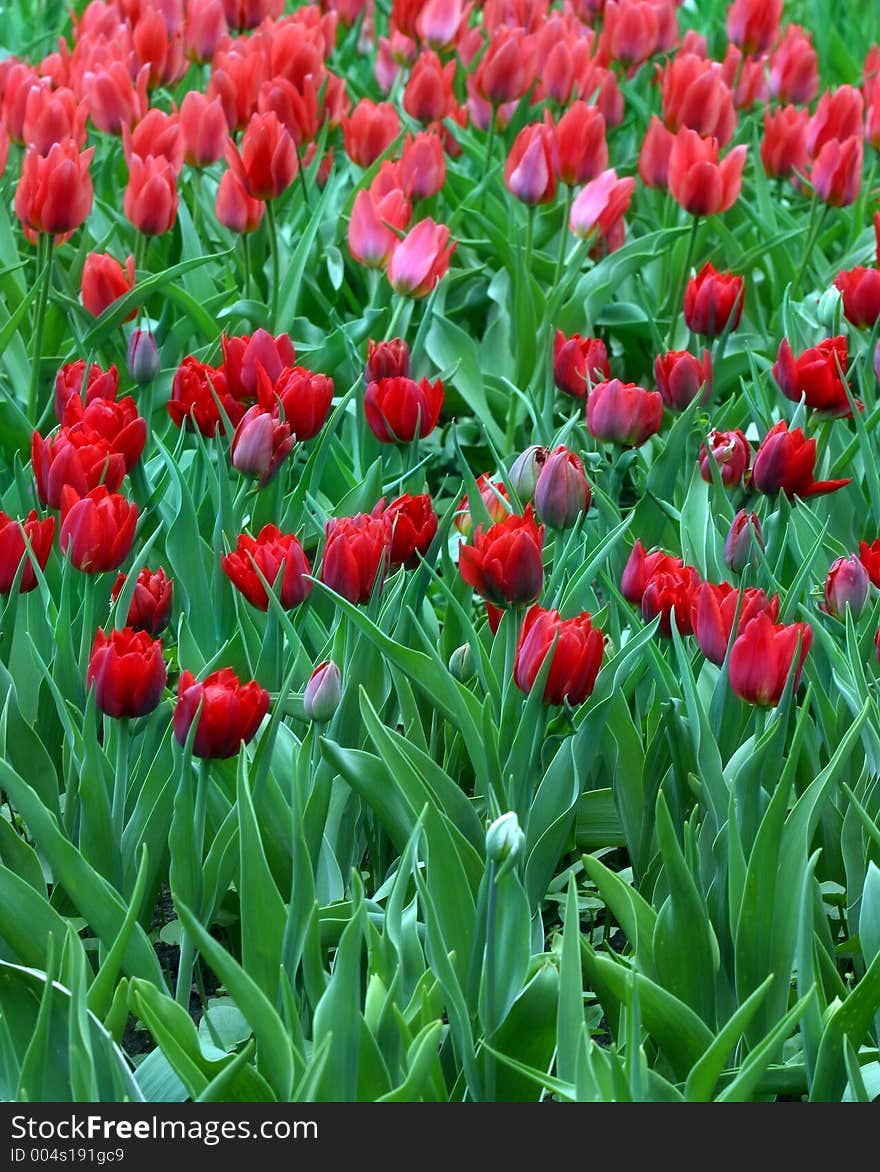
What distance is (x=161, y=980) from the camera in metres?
1.23

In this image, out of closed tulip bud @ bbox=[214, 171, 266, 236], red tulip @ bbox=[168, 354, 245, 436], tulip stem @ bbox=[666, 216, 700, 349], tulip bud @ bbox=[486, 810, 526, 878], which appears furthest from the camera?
tulip stem @ bbox=[666, 216, 700, 349]

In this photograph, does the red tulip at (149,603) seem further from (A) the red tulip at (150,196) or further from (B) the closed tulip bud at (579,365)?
(A) the red tulip at (150,196)

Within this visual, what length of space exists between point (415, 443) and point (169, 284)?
65 cm

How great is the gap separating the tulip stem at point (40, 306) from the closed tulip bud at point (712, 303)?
2.86 ft

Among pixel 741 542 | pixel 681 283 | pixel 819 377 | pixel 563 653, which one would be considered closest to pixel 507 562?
pixel 563 653

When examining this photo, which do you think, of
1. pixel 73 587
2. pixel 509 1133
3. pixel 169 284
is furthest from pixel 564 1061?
pixel 169 284

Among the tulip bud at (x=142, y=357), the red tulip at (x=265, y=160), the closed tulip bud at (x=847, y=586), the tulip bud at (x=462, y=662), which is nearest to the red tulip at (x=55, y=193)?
the tulip bud at (x=142, y=357)

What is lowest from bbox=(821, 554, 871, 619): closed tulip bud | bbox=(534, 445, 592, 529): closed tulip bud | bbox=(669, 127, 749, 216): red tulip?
bbox=(821, 554, 871, 619): closed tulip bud

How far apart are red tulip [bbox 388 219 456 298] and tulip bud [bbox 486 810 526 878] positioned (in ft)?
3.98

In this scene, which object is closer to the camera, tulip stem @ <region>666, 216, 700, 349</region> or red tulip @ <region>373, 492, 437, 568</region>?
red tulip @ <region>373, 492, 437, 568</region>

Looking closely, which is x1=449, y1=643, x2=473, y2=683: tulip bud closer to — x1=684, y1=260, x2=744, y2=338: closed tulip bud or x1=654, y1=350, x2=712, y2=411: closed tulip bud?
x1=654, y1=350, x2=712, y2=411: closed tulip bud

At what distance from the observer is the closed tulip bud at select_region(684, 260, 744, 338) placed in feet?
6.65

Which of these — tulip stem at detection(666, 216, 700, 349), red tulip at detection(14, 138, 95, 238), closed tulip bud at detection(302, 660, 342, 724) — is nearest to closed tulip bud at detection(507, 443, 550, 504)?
closed tulip bud at detection(302, 660, 342, 724)

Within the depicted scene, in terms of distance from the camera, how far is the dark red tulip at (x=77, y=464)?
4.88 ft
